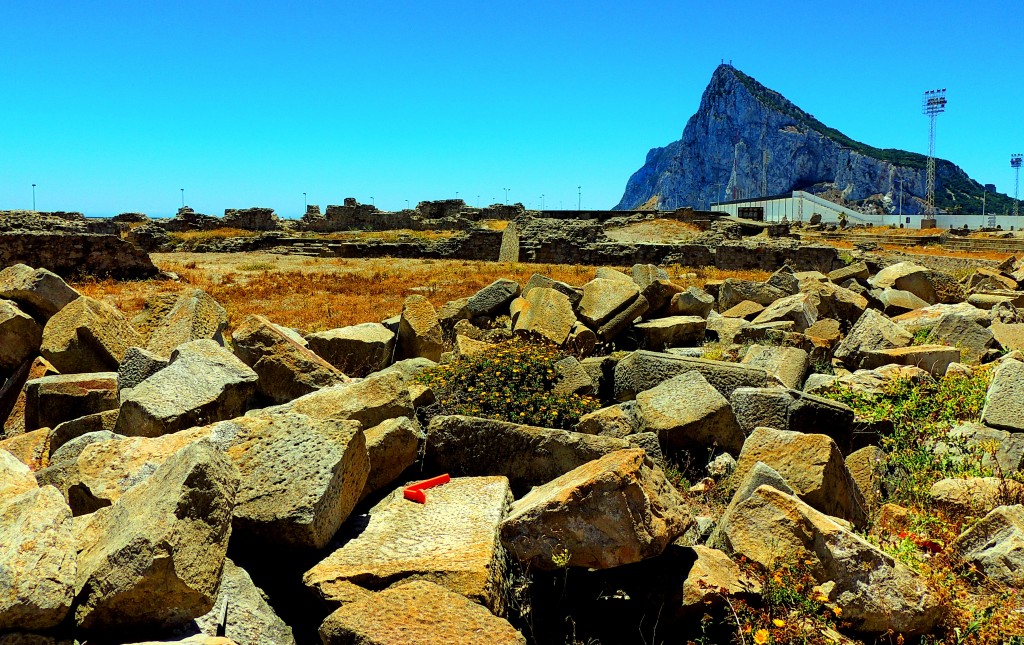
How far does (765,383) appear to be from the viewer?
586cm

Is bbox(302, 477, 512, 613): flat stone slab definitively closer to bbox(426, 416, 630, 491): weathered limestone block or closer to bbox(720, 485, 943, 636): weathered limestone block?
bbox(426, 416, 630, 491): weathered limestone block

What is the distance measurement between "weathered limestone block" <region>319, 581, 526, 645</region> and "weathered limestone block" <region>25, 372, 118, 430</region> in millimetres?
3796

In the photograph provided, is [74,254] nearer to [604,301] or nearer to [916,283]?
[604,301]

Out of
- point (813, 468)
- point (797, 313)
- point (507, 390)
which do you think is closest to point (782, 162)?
point (797, 313)

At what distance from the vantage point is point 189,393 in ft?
15.7

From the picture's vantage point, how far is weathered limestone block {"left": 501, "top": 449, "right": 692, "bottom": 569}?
10.4 feet

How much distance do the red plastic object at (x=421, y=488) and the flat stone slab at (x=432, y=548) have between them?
0.04 metres

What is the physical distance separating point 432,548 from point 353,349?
161 inches

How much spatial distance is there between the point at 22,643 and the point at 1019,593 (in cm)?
431

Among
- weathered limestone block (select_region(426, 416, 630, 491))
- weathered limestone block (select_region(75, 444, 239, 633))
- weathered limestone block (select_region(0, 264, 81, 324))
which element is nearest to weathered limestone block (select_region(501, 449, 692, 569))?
weathered limestone block (select_region(426, 416, 630, 491))

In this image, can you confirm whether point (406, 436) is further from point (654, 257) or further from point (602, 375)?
point (654, 257)

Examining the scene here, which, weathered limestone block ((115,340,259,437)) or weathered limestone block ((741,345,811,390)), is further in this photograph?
weathered limestone block ((741,345,811,390))

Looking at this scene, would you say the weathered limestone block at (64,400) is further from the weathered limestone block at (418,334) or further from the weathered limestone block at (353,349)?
the weathered limestone block at (418,334)

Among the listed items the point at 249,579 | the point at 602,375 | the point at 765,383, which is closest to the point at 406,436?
the point at 249,579
